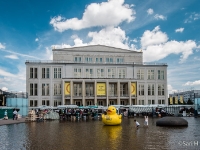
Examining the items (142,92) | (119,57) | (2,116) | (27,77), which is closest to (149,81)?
(142,92)

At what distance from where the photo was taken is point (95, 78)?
70812 millimetres

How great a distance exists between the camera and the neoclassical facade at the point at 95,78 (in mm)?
70562

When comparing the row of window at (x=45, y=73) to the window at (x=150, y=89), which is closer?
the row of window at (x=45, y=73)

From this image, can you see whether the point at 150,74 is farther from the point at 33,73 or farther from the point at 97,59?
→ the point at 33,73

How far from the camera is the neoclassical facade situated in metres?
70.6

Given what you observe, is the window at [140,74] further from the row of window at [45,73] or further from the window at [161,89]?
the row of window at [45,73]

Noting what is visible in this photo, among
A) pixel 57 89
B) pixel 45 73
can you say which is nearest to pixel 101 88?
pixel 57 89

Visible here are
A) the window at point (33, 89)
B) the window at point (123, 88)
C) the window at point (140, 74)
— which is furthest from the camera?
the window at point (140, 74)

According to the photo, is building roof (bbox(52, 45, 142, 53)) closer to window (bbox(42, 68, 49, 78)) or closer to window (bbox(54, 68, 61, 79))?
window (bbox(54, 68, 61, 79))

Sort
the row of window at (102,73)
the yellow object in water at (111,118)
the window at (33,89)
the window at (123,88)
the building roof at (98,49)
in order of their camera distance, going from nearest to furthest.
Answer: the yellow object in water at (111,118) < the window at (33,89) < the window at (123,88) < the row of window at (102,73) < the building roof at (98,49)

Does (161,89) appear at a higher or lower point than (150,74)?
lower

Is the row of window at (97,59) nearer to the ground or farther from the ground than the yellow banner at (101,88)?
farther from the ground

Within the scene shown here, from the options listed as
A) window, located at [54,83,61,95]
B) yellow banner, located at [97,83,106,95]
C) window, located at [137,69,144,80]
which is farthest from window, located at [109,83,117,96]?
window, located at [54,83,61,95]

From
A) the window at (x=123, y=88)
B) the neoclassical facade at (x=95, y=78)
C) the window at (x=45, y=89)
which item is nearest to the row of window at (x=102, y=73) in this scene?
the neoclassical facade at (x=95, y=78)
